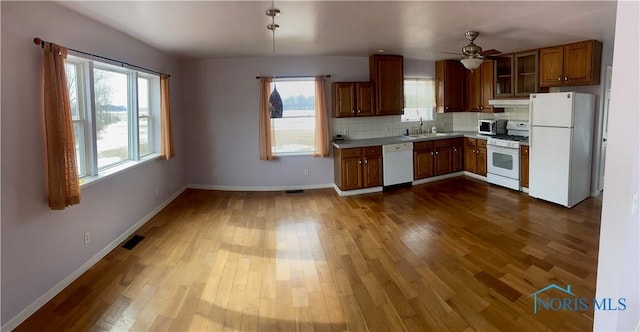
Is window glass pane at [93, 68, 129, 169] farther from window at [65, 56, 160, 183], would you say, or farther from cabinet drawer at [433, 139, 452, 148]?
cabinet drawer at [433, 139, 452, 148]

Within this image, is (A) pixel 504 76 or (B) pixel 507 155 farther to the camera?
(A) pixel 504 76

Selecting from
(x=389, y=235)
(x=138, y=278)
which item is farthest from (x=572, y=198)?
(x=138, y=278)

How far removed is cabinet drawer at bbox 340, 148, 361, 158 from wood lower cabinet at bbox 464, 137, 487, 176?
2380 mm

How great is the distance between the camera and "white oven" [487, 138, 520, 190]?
17.7ft

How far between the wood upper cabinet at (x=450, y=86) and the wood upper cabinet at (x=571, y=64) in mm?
1592

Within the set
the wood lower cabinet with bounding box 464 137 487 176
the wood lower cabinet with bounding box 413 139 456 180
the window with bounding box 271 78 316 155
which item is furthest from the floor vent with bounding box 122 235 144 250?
the wood lower cabinet with bounding box 464 137 487 176

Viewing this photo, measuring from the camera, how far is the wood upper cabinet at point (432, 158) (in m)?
6.07

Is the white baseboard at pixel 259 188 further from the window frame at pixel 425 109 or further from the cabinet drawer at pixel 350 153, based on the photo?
the window frame at pixel 425 109

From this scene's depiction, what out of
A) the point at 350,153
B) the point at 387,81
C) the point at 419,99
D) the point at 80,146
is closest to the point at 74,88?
the point at 80,146

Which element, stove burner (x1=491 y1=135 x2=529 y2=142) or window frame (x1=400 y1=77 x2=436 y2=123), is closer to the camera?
stove burner (x1=491 y1=135 x2=529 y2=142)

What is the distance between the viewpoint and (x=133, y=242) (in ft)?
12.3

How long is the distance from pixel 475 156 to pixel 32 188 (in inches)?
250

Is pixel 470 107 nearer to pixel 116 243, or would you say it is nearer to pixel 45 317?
pixel 116 243

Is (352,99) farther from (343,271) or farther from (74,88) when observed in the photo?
(74,88)
